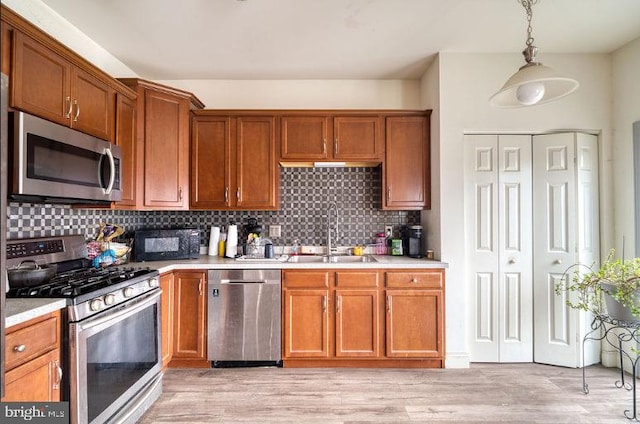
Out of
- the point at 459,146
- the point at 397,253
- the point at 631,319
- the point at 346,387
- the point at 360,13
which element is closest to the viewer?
the point at 631,319

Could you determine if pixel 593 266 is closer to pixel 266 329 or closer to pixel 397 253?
pixel 397 253

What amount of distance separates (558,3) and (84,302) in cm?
345

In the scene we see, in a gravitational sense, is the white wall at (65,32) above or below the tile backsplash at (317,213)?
above

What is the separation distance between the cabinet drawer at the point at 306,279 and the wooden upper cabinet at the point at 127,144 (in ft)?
4.56

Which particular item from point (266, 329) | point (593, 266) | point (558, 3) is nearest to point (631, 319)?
point (593, 266)

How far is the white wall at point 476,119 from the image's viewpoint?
107 inches

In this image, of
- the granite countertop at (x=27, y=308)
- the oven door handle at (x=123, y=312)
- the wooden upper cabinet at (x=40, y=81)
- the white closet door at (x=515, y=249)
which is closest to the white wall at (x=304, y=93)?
the white closet door at (x=515, y=249)

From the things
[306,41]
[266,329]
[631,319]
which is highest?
[306,41]

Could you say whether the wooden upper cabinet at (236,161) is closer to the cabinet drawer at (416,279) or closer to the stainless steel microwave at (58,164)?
the stainless steel microwave at (58,164)

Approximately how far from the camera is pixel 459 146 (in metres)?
2.74

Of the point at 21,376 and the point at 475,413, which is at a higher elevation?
the point at 21,376

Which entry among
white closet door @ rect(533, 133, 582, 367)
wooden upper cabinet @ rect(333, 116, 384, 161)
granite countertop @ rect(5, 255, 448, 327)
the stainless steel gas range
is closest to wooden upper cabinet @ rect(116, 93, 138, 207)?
the stainless steel gas range

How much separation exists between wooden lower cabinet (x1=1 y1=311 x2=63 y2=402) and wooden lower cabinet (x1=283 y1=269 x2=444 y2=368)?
152cm

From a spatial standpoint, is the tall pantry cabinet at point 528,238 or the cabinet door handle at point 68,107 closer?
the cabinet door handle at point 68,107
